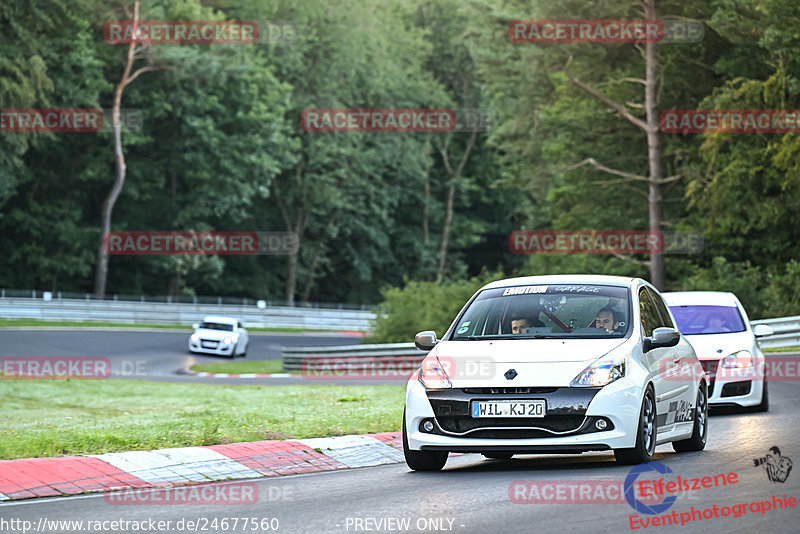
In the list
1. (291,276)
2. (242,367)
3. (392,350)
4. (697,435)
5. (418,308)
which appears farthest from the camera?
(291,276)

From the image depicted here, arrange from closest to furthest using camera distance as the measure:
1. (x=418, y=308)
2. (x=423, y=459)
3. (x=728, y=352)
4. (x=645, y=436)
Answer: (x=645, y=436) < (x=423, y=459) < (x=728, y=352) < (x=418, y=308)

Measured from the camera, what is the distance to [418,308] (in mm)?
37656

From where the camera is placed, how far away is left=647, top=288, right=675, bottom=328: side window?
1245 cm

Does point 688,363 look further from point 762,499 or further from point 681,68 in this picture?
point 681,68

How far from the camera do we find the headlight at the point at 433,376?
34.3ft

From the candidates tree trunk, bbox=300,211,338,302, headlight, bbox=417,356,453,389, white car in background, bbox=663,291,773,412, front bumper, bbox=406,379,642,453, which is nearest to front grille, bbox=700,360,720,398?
white car in background, bbox=663,291,773,412

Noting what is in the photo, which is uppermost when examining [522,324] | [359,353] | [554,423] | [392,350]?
[522,324]

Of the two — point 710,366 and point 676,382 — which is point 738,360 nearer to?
point 710,366

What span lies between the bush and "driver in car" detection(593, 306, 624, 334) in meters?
24.6

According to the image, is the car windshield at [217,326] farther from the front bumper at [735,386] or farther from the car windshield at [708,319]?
the front bumper at [735,386]

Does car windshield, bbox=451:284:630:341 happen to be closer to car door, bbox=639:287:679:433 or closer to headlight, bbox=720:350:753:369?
car door, bbox=639:287:679:433

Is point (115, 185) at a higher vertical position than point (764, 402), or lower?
higher

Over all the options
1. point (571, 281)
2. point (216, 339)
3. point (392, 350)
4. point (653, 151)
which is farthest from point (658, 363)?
point (216, 339)

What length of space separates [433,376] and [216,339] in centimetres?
3445
